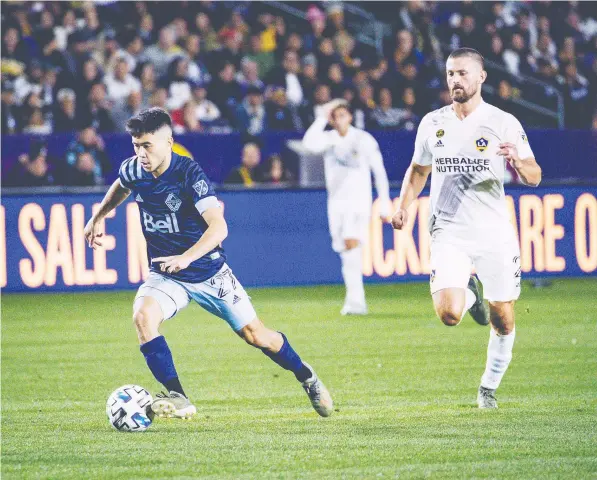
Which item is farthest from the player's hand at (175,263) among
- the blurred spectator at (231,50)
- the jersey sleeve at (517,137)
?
the blurred spectator at (231,50)

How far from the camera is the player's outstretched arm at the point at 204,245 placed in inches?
293

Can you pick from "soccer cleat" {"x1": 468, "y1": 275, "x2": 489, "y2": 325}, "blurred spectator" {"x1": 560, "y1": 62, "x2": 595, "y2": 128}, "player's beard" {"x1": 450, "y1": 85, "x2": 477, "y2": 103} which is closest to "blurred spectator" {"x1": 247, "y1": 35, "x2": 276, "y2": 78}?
"blurred spectator" {"x1": 560, "y1": 62, "x2": 595, "y2": 128}

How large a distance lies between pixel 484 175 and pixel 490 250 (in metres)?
0.50

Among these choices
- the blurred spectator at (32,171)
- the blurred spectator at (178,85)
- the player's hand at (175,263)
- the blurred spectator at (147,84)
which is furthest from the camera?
the blurred spectator at (178,85)

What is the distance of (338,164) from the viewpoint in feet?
50.9

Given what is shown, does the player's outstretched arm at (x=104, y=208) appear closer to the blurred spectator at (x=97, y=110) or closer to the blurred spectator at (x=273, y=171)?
the blurred spectator at (x=273, y=171)

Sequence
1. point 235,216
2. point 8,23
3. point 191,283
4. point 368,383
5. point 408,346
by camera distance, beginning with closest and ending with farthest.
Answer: point 191,283
point 368,383
point 408,346
point 235,216
point 8,23

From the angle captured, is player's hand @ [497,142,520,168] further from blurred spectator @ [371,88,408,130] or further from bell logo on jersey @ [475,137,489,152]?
blurred spectator @ [371,88,408,130]

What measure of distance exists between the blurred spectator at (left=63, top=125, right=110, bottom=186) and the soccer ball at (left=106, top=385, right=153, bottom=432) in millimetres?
10525

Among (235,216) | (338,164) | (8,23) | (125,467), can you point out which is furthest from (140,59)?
(125,467)

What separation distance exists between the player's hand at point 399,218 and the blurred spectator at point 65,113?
11.6m

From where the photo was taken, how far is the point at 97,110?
19703 millimetres

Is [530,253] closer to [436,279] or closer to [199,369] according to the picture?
[199,369]

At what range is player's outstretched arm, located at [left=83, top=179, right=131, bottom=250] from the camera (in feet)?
27.8
